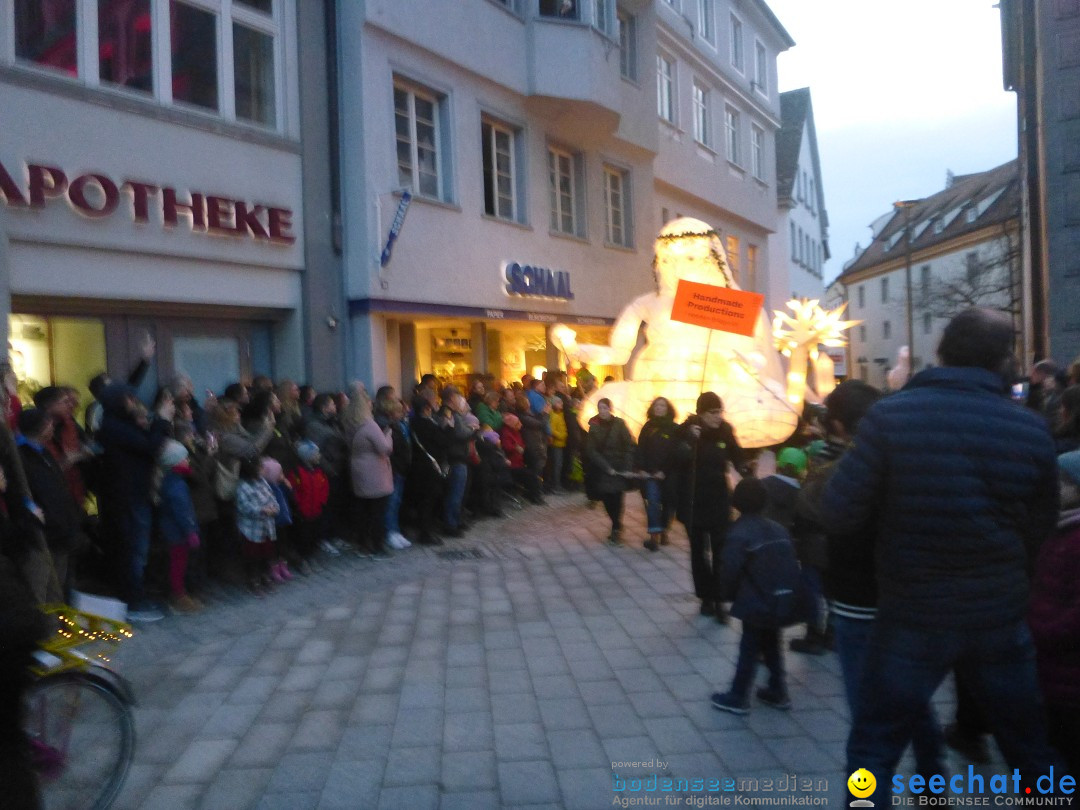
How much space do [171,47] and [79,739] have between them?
847 cm

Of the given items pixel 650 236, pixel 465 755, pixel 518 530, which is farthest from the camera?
pixel 650 236

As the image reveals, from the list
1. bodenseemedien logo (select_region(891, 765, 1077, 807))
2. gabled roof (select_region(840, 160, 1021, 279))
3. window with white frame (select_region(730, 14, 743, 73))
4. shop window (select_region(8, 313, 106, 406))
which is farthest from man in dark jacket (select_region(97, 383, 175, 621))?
gabled roof (select_region(840, 160, 1021, 279))

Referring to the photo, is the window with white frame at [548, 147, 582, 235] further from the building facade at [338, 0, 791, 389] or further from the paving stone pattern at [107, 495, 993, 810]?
the paving stone pattern at [107, 495, 993, 810]

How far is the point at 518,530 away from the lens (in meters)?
11.1

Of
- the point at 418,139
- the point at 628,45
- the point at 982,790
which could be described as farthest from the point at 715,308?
the point at 628,45

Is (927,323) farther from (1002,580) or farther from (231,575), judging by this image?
(1002,580)

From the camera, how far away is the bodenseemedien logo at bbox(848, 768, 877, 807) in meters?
3.18

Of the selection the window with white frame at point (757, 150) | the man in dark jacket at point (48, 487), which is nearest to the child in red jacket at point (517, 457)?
the man in dark jacket at point (48, 487)

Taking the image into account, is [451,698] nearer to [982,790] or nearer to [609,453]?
[982,790]

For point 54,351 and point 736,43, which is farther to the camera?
point 736,43

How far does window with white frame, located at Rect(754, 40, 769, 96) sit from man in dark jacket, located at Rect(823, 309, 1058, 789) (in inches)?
1060

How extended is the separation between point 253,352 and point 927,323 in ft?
142

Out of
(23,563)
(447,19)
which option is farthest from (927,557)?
(447,19)

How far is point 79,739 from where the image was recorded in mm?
3877
